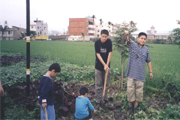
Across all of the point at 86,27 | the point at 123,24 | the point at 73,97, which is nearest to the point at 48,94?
the point at 73,97

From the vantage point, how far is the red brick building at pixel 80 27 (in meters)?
68.9

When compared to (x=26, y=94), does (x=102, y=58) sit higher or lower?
higher

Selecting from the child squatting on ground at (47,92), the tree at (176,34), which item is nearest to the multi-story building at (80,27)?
the tree at (176,34)

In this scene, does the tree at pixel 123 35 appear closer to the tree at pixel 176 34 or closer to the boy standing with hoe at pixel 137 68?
the boy standing with hoe at pixel 137 68

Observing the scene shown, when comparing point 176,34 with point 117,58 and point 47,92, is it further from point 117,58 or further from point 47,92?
point 117,58

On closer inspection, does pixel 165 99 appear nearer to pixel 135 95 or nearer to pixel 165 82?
pixel 165 82

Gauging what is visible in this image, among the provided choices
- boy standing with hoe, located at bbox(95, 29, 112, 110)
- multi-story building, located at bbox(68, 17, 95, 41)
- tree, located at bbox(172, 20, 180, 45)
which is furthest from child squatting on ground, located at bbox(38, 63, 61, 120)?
multi-story building, located at bbox(68, 17, 95, 41)

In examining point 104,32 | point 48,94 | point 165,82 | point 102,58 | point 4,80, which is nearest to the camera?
point 48,94

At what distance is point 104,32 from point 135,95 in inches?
61.5

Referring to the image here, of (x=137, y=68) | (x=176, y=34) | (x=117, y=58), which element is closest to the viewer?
(x=137, y=68)

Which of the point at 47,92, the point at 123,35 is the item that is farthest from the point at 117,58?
the point at 47,92

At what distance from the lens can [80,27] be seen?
6950 centimetres

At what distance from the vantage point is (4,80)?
436cm

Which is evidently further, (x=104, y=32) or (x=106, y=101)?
(x=106, y=101)
